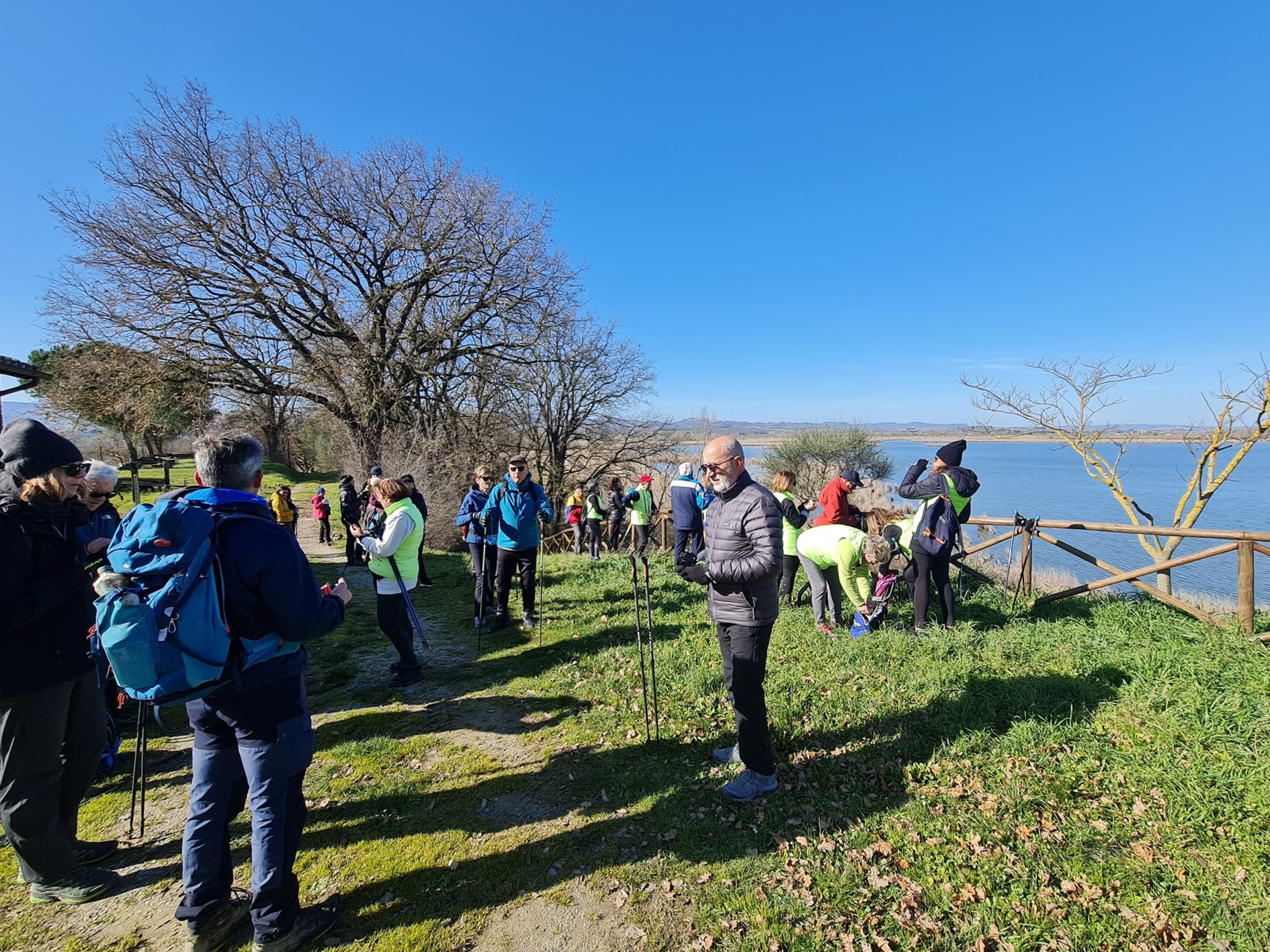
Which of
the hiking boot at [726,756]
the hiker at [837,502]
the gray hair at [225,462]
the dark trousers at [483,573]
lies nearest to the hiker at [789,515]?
the hiker at [837,502]

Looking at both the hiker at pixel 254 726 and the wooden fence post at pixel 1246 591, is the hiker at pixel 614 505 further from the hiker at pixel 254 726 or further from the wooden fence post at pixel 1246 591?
the hiker at pixel 254 726

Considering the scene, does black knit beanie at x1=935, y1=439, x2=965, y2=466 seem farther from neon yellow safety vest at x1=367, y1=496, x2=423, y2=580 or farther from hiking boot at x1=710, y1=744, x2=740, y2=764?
neon yellow safety vest at x1=367, y1=496, x2=423, y2=580

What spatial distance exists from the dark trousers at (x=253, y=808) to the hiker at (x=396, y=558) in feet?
8.88

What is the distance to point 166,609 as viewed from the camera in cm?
220

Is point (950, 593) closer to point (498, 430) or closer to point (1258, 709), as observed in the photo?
point (1258, 709)

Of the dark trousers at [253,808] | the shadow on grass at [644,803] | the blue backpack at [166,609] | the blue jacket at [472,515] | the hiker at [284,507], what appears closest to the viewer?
the blue backpack at [166,609]

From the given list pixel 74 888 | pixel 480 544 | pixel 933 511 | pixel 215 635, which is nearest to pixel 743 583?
pixel 215 635

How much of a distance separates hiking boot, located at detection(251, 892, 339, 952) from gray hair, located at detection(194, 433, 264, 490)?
220 centimetres

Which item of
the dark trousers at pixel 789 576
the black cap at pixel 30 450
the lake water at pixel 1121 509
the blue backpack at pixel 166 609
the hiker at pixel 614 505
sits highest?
the black cap at pixel 30 450

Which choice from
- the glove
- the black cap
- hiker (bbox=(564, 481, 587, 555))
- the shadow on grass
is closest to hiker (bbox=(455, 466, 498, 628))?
the shadow on grass

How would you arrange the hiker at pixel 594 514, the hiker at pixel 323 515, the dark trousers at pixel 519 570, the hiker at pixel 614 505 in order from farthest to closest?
the hiker at pixel 614 505 < the hiker at pixel 323 515 < the hiker at pixel 594 514 < the dark trousers at pixel 519 570

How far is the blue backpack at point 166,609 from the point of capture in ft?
6.89

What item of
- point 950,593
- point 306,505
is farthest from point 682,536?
point 306,505

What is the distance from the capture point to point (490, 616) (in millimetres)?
7891
